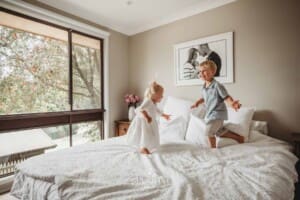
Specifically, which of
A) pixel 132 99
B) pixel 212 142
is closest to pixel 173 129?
Result: pixel 212 142

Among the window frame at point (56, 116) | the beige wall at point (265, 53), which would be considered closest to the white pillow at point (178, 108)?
the beige wall at point (265, 53)

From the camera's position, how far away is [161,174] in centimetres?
115

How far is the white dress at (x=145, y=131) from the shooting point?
5.55 ft

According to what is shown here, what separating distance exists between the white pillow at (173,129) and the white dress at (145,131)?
0.37 metres

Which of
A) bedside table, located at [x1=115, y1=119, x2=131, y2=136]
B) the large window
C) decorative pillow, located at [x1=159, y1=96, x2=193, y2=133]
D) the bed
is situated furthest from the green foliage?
decorative pillow, located at [x1=159, y1=96, x2=193, y2=133]

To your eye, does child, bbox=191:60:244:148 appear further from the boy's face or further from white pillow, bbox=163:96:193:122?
white pillow, bbox=163:96:193:122

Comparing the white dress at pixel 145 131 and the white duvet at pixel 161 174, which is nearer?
the white duvet at pixel 161 174

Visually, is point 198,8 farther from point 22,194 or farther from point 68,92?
point 22,194

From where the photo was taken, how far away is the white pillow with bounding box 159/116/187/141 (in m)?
2.13

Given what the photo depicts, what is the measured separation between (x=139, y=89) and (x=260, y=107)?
6.69 feet

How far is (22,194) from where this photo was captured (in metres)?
1.29

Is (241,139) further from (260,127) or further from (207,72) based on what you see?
(207,72)

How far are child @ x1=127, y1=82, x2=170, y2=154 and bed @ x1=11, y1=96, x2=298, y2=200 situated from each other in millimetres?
88

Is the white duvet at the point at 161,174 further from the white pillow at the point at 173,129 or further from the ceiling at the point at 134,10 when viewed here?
the ceiling at the point at 134,10
